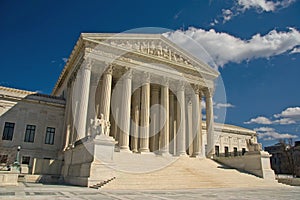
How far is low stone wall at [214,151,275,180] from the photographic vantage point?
2944 centimetres

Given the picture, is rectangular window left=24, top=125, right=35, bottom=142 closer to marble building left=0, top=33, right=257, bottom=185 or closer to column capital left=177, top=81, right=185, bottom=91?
marble building left=0, top=33, right=257, bottom=185

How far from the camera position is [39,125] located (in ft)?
124

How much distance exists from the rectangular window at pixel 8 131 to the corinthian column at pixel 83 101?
1259 centimetres

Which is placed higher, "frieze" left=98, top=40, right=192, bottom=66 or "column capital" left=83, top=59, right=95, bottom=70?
"frieze" left=98, top=40, right=192, bottom=66

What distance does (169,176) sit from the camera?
22875mm

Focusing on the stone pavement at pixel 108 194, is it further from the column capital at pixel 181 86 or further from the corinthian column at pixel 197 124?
the column capital at pixel 181 86

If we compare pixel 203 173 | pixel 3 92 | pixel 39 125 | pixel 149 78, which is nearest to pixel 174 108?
pixel 149 78

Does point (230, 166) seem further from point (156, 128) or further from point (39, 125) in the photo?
point (39, 125)

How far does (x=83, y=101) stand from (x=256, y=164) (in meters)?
21.8

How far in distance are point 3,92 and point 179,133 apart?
87.5 feet

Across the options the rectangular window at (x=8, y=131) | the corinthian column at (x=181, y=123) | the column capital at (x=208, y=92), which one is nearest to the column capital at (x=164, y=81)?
the corinthian column at (x=181, y=123)

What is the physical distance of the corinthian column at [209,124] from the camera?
39.4 meters

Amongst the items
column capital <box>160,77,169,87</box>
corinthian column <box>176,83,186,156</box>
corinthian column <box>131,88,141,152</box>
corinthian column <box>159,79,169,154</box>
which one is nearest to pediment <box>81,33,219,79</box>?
column capital <box>160,77,169,87</box>

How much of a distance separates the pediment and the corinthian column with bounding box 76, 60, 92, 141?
389 cm
